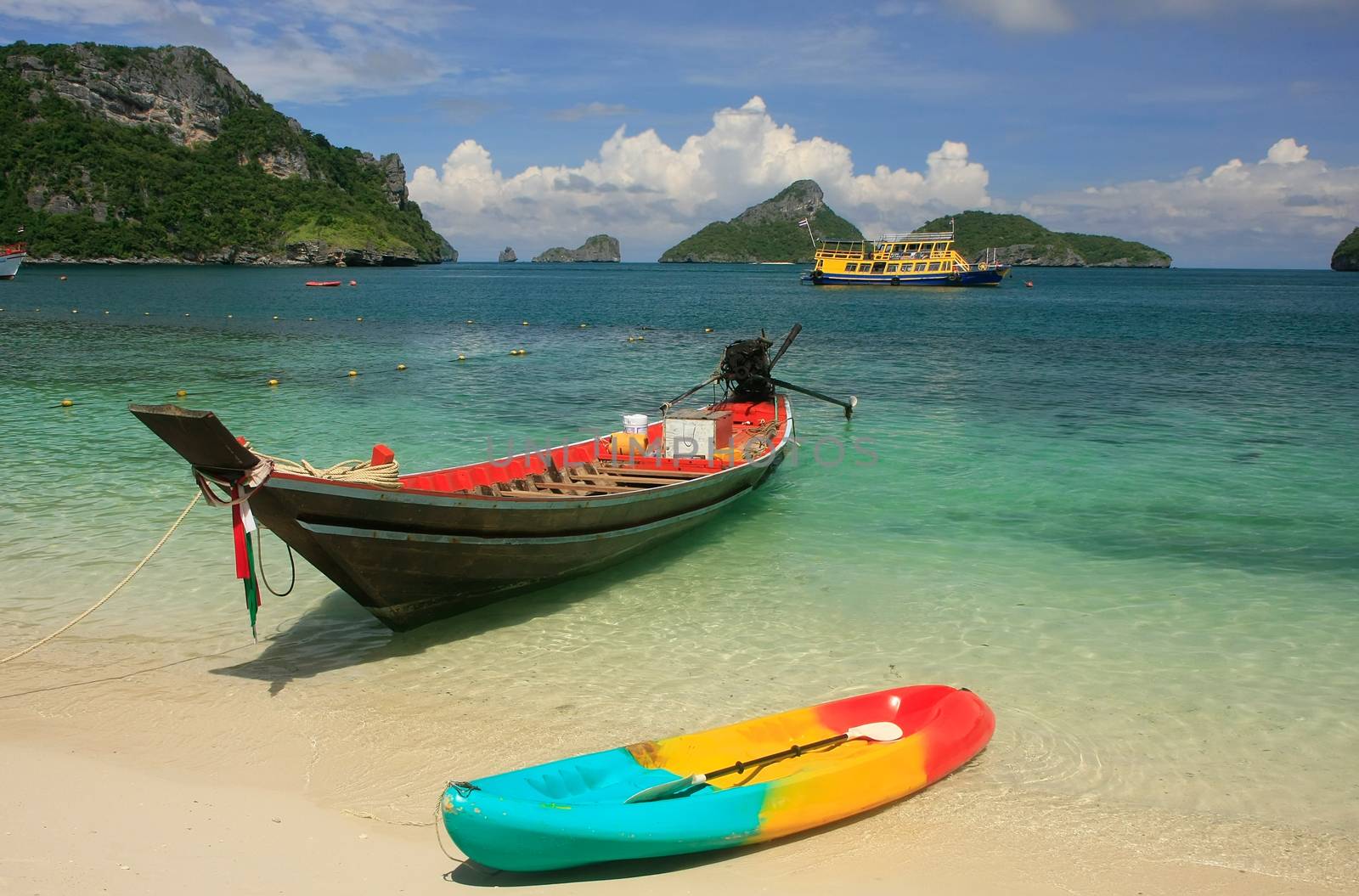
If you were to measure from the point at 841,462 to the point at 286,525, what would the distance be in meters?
11.9

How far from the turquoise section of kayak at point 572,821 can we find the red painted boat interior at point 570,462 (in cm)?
350

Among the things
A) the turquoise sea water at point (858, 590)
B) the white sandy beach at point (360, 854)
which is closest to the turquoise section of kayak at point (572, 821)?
the white sandy beach at point (360, 854)

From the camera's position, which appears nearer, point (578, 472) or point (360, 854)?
point (360, 854)

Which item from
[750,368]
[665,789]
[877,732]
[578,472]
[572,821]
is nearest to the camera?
[572,821]

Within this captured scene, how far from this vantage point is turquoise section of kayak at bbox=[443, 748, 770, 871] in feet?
16.4

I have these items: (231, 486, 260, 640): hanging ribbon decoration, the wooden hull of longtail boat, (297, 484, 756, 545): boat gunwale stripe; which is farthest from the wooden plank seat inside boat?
(231, 486, 260, 640): hanging ribbon decoration

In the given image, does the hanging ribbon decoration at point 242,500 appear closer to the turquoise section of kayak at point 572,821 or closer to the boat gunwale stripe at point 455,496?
the boat gunwale stripe at point 455,496

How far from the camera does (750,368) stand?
18609 millimetres

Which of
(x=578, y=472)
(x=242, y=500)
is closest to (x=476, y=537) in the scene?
(x=242, y=500)

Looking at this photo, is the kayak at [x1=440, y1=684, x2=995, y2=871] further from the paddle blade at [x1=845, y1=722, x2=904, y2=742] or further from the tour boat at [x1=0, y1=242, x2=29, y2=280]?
the tour boat at [x1=0, y1=242, x2=29, y2=280]

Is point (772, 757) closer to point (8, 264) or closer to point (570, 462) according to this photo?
point (570, 462)

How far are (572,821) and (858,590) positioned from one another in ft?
20.7

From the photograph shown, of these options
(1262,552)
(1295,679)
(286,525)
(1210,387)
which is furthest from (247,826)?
(1210,387)

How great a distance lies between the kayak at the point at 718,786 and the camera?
5047 millimetres
